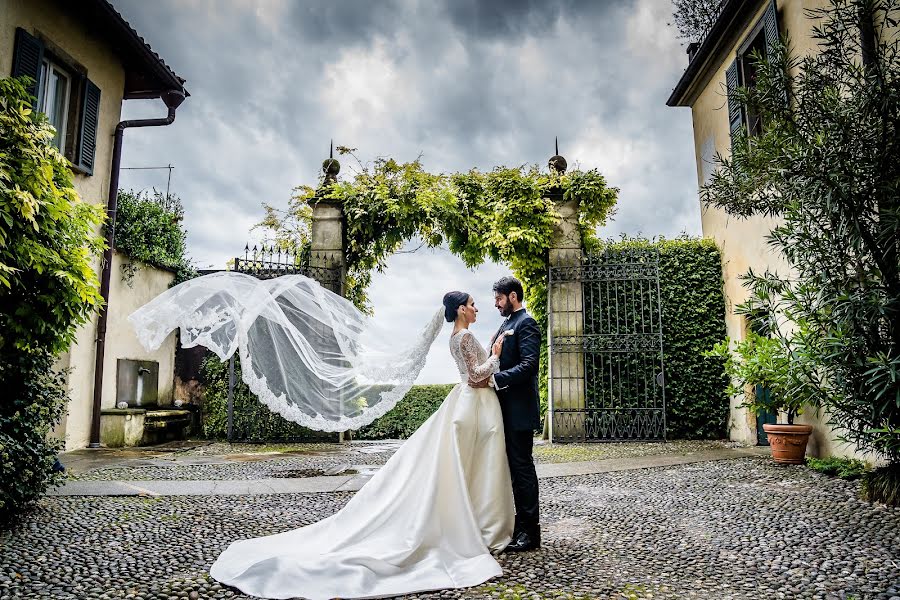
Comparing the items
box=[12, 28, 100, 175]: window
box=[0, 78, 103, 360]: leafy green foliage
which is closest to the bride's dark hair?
box=[0, 78, 103, 360]: leafy green foliage

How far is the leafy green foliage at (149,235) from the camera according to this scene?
1012 cm

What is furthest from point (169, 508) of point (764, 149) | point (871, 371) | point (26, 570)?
point (764, 149)

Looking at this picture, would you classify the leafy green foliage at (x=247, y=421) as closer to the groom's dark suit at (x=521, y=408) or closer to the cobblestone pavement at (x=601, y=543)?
the cobblestone pavement at (x=601, y=543)

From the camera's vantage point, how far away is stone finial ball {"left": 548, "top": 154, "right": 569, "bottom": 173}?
1082cm

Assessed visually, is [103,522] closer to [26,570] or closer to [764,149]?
[26,570]

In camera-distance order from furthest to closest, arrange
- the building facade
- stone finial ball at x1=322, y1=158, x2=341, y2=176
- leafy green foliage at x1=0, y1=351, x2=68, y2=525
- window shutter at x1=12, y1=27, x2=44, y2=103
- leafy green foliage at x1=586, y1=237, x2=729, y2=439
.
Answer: stone finial ball at x1=322, y1=158, x2=341, y2=176
leafy green foliage at x1=586, y1=237, x2=729, y2=439
the building facade
window shutter at x1=12, y1=27, x2=44, y2=103
leafy green foliage at x1=0, y1=351, x2=68, y2=525

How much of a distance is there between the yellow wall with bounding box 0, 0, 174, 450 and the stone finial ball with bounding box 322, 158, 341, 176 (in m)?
3.49

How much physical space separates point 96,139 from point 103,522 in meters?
6.74

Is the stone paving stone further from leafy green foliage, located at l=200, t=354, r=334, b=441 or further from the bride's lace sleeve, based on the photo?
leafy green foliage, located at l=200, t=354, r=334, b=441

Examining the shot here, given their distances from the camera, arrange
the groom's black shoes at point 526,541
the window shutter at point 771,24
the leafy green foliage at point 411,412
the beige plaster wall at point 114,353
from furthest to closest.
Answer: the leafy green foliage at point 411,412
the beige plaster wall at point 114,353
the window shutter at point 771,24
the groom's black shoes at point 526,541

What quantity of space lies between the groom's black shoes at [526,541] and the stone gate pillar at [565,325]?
629cm

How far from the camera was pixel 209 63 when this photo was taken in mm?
10078

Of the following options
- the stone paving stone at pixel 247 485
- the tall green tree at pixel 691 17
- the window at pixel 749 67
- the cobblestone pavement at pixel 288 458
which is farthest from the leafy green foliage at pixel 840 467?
the tall green tree at pixel 691 17

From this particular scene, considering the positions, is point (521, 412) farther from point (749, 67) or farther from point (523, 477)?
point (749, 67)
